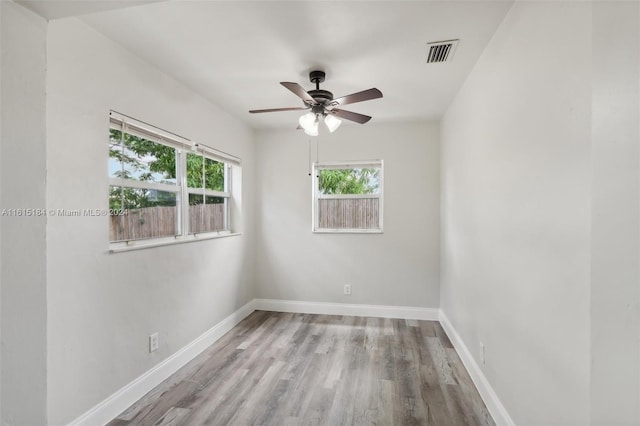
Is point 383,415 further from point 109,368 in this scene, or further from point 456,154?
point 456,154

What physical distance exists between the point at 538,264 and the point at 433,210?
8.09 ft

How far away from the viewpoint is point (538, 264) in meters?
1.43

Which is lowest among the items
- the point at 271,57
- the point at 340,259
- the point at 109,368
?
the point at 109,368

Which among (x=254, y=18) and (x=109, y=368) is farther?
(x=109, y=368)

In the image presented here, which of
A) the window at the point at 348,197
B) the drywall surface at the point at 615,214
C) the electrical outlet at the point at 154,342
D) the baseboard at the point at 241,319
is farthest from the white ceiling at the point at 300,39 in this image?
the baseboard at the point at 241,319

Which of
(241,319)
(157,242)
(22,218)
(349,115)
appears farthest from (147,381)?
(349,115)

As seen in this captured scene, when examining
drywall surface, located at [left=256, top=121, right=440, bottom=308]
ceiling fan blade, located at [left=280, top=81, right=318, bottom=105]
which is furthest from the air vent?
drywall surface, located at [left=256, top=121, right=440, bottom=308]

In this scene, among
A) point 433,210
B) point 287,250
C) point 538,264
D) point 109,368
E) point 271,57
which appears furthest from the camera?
point 287,250

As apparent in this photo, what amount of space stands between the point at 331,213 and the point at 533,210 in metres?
2.79

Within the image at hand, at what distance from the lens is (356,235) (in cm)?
401

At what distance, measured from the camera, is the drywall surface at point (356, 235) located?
3867 millimetres

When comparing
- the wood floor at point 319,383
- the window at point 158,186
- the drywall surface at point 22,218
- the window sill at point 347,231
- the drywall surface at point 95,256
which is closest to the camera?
the drywall surface at point 22,218

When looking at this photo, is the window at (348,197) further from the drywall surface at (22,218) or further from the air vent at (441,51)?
the drywall surface at (22,218)

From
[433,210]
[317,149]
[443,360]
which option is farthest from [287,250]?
[443,360]
